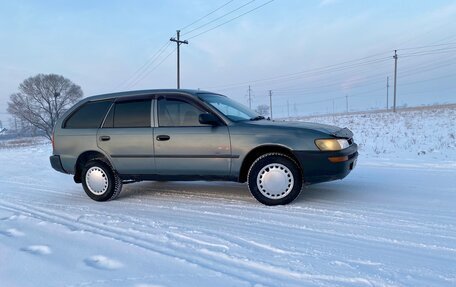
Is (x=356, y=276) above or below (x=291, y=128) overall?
below

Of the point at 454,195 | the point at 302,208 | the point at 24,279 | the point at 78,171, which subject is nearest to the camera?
the point at 24,279

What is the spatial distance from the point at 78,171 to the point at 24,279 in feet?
10.6

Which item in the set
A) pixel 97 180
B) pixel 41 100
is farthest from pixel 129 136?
pixel 41 100

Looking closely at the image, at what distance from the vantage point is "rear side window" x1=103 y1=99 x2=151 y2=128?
5199 millimetres

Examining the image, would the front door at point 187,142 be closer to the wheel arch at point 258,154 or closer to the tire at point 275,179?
the wheel arch at point 258,154

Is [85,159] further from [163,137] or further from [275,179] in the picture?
[275,179]

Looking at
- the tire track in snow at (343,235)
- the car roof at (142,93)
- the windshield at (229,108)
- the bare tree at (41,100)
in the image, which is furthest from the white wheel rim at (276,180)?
the bare tree at (41,100)

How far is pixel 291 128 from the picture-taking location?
455 centimetres

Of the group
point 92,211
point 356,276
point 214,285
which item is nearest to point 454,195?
point 356,276

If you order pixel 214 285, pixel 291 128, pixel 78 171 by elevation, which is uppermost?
pixel 291 128

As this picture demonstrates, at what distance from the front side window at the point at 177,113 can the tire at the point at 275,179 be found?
3.54 feet

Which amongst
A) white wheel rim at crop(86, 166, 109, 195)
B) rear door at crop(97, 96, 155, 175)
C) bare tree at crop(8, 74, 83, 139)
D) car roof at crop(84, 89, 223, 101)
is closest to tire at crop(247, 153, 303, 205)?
car roof at crop(84, 89, 223, 101)

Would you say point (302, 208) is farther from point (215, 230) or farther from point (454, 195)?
point (454, 195)

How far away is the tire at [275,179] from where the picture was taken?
4559 mm
